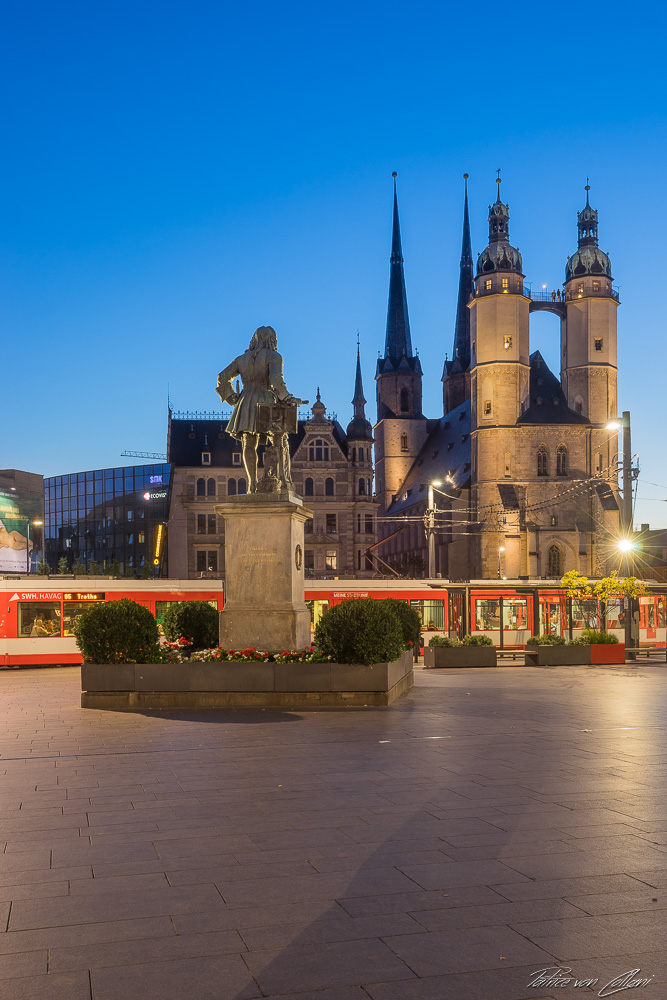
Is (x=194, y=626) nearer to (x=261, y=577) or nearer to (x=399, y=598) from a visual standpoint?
(x=261, y=577)

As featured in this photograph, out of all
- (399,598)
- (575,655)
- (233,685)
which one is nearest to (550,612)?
(399,598)

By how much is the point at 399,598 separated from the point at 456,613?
456 cm

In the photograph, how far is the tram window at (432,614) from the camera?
1421 inches

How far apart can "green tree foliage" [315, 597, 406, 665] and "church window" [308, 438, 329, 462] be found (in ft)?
212

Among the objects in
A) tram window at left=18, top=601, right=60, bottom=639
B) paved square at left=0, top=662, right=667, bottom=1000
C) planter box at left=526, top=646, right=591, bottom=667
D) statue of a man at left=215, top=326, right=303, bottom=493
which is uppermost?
statue of a man at left=215, top=326, right=303, bottom=493

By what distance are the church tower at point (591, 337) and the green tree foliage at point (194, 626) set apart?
77.6 meters

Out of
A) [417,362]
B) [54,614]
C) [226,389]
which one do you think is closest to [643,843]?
[226,389]

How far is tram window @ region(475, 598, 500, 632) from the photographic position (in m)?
37.0

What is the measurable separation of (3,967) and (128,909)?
1.02 meters

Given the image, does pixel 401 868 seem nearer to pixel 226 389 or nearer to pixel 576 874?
pixel 576 874

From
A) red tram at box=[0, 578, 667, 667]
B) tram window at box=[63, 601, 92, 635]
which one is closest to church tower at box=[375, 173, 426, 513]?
red tram at box=[0, 578, 667, 667]

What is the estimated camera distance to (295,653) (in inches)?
672

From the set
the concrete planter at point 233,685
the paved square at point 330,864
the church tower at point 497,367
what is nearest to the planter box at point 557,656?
the concrete planter at point 233,685

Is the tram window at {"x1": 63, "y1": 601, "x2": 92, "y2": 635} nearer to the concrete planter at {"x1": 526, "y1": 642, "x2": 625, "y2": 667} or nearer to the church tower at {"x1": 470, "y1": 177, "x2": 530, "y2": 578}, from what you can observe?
the concrete planter at {"x1": 526, "y1": 642, "x2": 625, "y2": 667}
